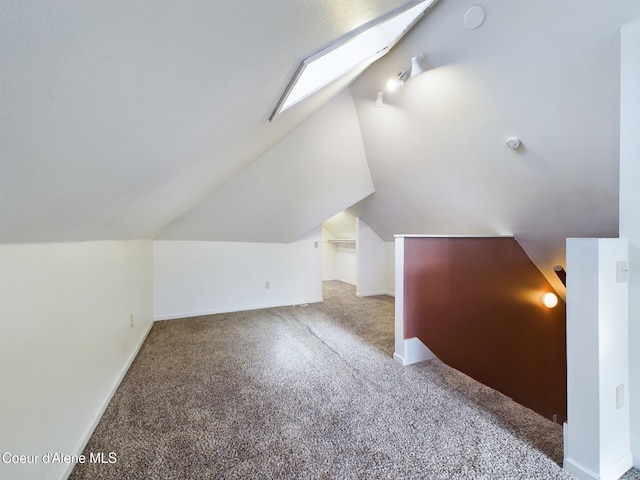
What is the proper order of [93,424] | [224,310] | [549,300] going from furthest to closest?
[224,310], [549,300], [93,424]

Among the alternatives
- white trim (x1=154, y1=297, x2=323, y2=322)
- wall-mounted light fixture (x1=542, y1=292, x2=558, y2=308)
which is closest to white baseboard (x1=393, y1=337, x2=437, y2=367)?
wall-mounted light fixture (x1=542, y1=292, x2=558, y2=308)

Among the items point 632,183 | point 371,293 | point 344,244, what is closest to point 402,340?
point 632,183

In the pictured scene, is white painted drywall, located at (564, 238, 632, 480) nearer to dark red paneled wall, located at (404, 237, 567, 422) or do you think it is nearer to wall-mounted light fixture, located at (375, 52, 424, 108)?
dark red paneled wall, located at (404, 237, 567, 422)

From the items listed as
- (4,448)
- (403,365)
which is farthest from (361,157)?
(4,448)

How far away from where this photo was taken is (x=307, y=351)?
2.78m

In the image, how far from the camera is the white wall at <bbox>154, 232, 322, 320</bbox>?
12.8 feet

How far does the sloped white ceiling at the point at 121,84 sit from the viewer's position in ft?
1.44

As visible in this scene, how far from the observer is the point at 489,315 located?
9.65 ft

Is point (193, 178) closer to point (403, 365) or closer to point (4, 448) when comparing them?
point (4, 448)

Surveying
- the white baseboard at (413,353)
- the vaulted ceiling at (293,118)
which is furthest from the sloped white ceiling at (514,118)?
the white baseboard at (413,353)

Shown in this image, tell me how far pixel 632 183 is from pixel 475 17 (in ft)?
3.81

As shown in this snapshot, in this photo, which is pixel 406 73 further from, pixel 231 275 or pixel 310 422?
pixel 231 275

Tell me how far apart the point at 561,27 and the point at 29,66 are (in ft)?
6.78

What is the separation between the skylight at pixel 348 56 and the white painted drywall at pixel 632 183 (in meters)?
0.96
